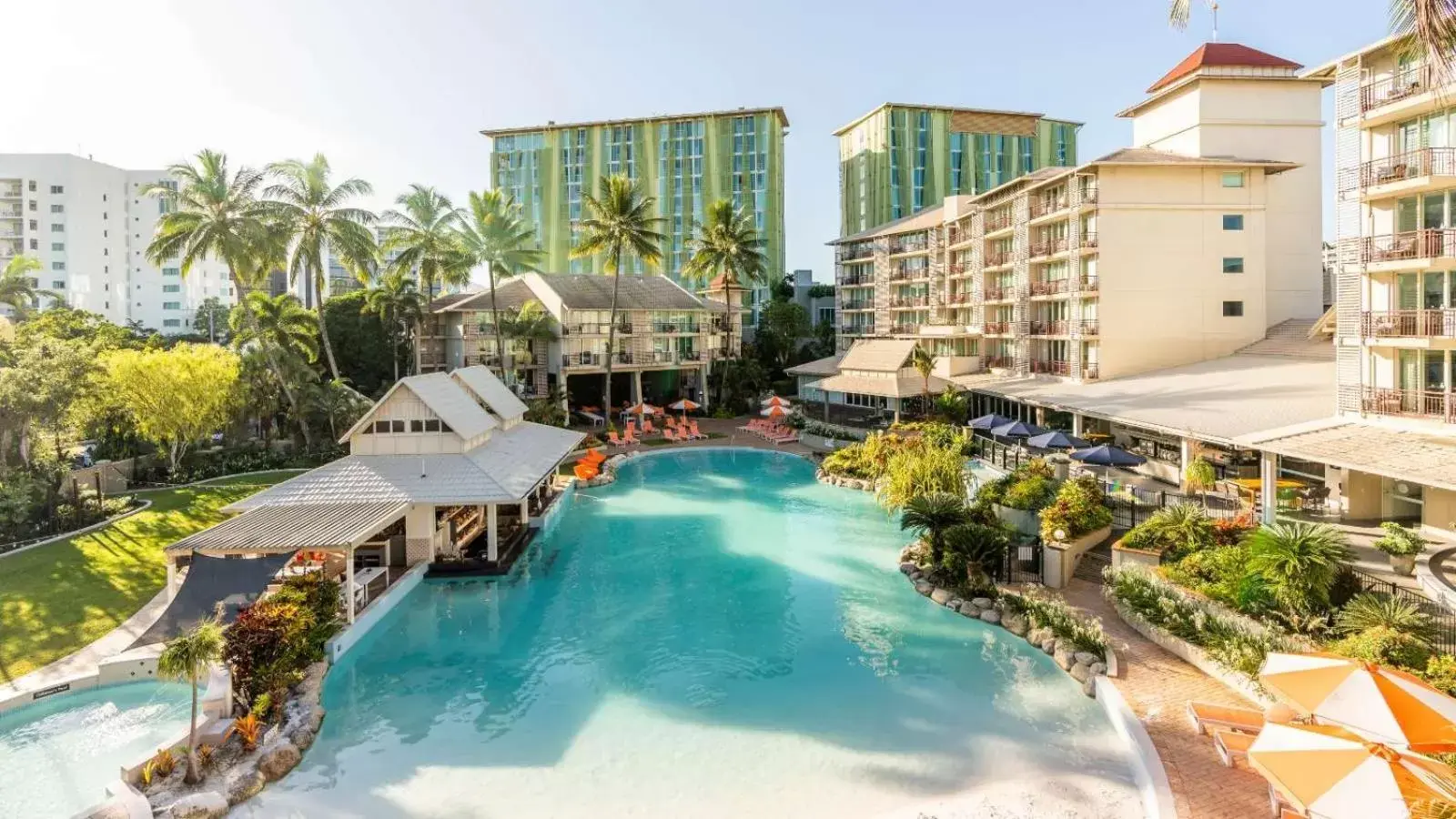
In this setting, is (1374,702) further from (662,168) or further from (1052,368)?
(662,168)

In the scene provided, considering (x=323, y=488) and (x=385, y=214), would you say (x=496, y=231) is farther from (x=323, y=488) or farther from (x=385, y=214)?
(x=323, y=488)

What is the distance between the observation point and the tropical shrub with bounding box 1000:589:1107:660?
15320 millimetres

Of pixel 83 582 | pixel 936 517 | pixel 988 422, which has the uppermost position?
pixel 988 422

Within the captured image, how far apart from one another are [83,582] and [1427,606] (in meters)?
28.7

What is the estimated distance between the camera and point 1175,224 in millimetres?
33375

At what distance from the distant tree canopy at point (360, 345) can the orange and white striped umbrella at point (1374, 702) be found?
1850 inches

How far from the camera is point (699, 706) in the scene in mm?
14609

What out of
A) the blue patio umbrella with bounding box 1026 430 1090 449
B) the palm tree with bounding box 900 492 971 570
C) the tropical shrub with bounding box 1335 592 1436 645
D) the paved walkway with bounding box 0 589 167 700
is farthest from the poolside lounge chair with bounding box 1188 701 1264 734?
the paved walkway with bounding box 0 589 167 700

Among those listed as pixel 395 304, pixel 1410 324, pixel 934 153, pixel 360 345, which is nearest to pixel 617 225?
pixel 395 304

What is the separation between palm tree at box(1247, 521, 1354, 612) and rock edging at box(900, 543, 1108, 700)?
3.31 metres

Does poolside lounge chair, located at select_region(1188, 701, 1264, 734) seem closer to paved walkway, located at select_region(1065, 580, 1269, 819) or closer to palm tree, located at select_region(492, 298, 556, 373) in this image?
paved walkway, located at select_region(1065, 580, 1269, 819)

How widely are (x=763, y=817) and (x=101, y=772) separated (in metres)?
10.1

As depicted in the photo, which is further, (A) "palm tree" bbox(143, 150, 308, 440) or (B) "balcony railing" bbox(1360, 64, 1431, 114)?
(A) "palm tree" bbox(143, 150, 308, 440)

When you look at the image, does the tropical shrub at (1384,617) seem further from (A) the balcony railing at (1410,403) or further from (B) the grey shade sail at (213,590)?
(B) the grey shade sail at (213,590)
